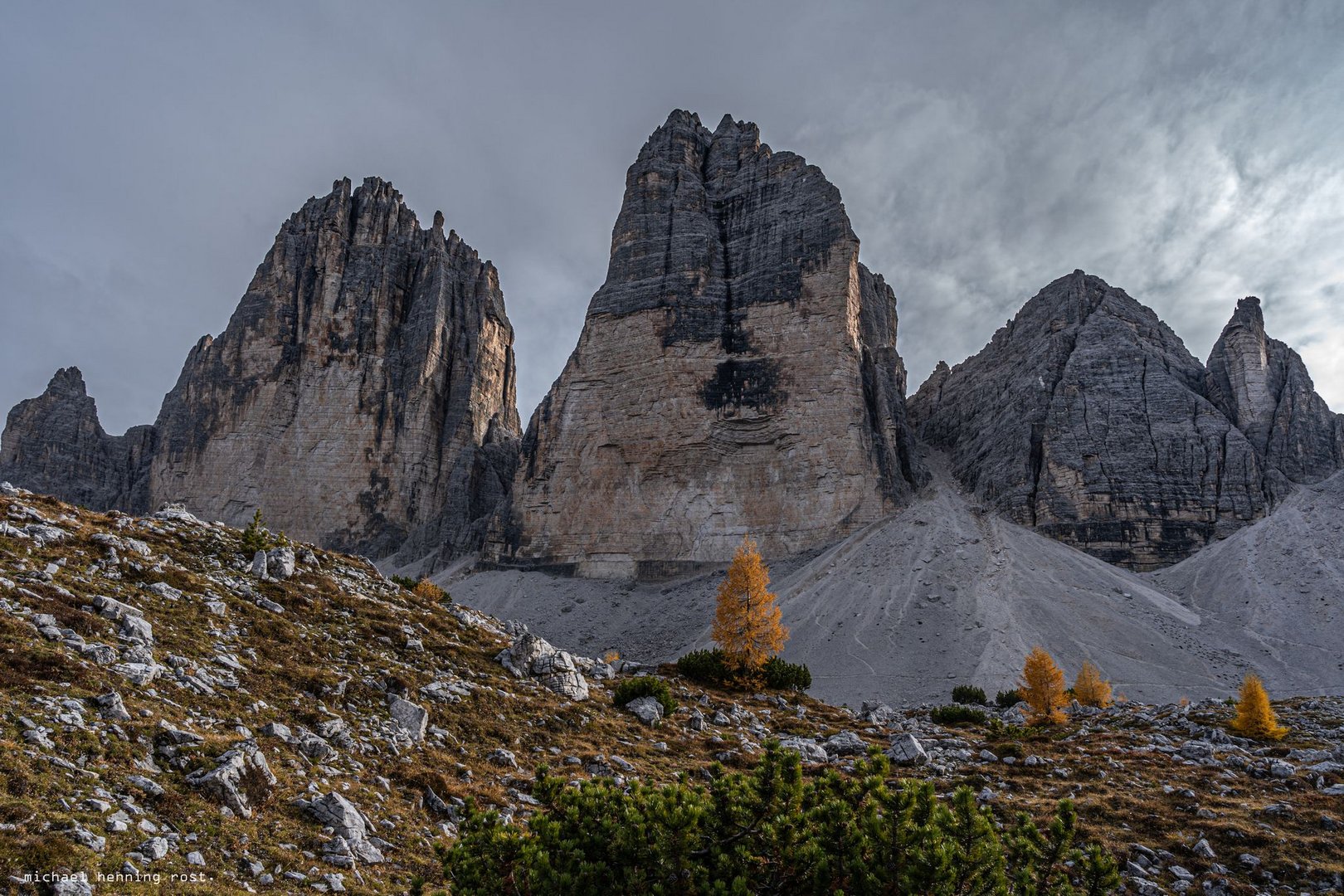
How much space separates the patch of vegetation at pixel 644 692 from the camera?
64.2 feet

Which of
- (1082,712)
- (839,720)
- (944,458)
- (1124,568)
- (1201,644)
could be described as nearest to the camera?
(839,720)

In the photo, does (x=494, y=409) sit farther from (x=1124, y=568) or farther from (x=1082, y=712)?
(x=1082, y=712)

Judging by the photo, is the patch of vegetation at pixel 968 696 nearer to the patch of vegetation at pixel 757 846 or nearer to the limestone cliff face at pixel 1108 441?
the patch of vegetation at pixel 757 846

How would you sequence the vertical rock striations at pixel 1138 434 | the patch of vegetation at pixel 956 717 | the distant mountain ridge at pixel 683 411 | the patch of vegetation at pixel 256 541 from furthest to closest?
the distant mountain ridge at pixel 683 411 → the vertical rock striations at pixel 1138 434 → the patch of vegetation at pixel 956 717 → the patch of vegetation at pixel 256 541

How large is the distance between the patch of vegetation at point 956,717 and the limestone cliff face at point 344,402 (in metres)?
85.8

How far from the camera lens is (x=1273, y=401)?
87750 millimetres

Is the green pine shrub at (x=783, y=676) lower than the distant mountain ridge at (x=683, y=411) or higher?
lower

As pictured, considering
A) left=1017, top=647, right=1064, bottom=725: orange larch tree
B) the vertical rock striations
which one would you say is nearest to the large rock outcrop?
the vertical rock striations

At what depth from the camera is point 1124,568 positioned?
74.4 meters

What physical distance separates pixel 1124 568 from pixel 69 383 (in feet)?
579

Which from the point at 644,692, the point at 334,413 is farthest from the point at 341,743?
the point at 334,413

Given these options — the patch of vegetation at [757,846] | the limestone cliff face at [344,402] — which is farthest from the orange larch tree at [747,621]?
the limestone cliff face at [344,402]

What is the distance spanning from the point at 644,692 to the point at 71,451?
149738 mm

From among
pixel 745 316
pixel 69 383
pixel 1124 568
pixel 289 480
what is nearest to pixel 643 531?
pixel 745 316
